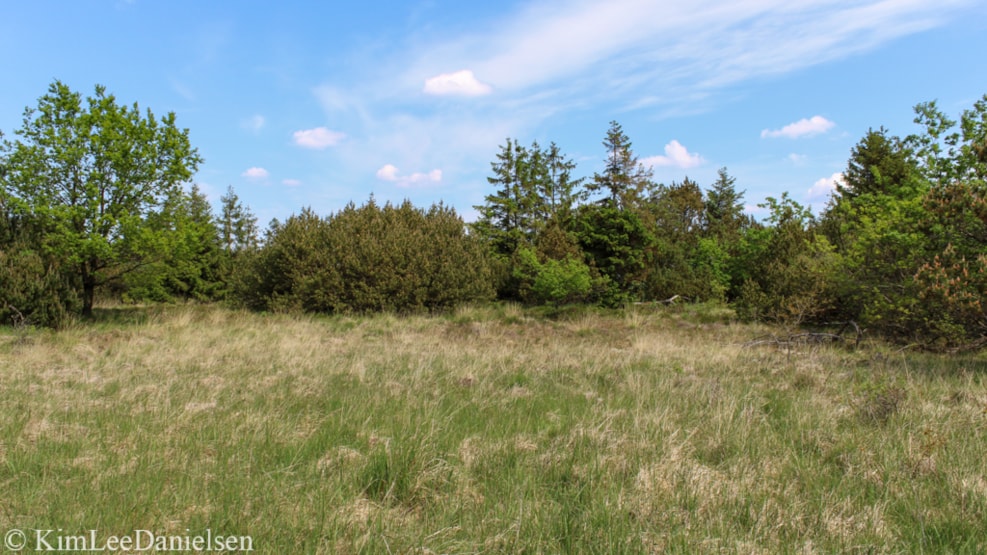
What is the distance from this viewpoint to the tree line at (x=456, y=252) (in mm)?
10023

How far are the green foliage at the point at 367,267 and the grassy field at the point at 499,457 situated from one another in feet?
39.1

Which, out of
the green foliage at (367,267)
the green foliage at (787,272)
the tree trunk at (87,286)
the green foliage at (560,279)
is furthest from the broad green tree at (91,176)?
the green foliage at (787,272)

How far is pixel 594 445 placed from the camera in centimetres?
398

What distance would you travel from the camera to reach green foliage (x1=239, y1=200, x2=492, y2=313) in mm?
19656

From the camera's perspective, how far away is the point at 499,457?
3742mm

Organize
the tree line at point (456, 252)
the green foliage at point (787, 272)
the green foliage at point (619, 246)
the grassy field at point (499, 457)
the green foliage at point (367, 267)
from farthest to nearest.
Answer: the green foliage at point (619, 246) → the green foliage at point (367, 267) → the green foliage at point (787, 272) → the tree line at point (456, 252) → the grassy field at point (499, 457)

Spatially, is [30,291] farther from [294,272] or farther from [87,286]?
[294,272]

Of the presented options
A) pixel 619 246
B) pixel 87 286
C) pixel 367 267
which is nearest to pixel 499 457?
pixel 367 267

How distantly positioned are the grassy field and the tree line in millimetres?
3300

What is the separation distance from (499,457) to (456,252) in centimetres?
1778

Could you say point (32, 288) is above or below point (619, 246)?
below

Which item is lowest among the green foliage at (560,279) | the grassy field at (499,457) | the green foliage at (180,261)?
the grassy field at (499,457)

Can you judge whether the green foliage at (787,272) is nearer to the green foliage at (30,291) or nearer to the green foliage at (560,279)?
the green foliage at (560,279)

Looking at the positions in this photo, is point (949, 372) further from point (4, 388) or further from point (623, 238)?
point (623, 238)
